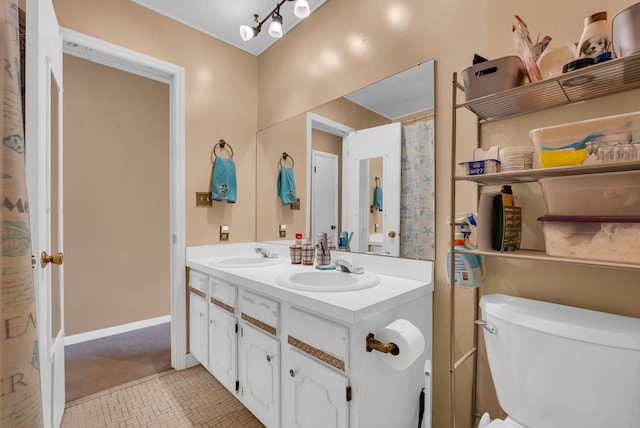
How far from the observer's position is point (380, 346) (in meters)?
1.04

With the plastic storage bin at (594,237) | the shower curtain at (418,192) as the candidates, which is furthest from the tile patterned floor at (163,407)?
the plastic storage bin at (594,237)

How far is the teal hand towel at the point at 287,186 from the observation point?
2322 mm

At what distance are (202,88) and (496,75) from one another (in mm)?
2064

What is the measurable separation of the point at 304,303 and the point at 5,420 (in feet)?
2.73

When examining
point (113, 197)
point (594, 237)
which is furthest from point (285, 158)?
point (594, 237)

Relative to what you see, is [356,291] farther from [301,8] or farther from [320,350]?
[301,8]

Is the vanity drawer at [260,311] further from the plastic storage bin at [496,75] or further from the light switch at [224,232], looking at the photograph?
the plastic storage bin at [496,75]

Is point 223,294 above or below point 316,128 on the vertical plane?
below

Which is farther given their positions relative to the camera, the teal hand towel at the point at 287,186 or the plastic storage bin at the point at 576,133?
the teal hand towel at the point at 287,186

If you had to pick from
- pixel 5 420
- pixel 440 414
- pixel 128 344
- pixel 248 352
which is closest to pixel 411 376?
pixel 440 414

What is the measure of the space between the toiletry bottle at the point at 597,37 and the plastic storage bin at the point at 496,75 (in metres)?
0.17

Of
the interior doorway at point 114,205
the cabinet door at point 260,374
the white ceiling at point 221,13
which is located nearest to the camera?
the cabinet door at point 260,374

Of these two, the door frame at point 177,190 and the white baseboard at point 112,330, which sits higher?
the door frame at point 177,190

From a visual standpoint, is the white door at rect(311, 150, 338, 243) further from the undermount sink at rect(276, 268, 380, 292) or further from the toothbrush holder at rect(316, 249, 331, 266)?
the undermount sink at rect(276, 268, 380, 292)
